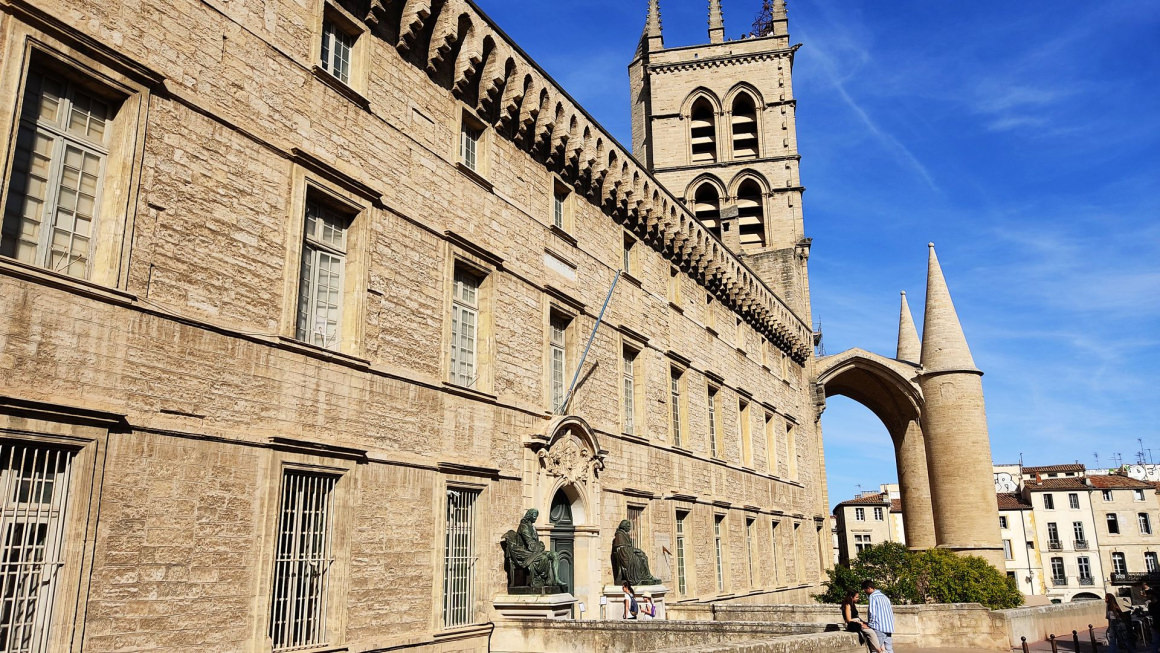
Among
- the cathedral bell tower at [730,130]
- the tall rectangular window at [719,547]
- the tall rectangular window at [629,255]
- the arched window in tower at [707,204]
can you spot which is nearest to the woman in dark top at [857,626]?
the tall rectangular window at [629,255]

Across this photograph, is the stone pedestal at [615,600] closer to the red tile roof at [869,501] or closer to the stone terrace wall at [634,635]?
the stone terrace wall at [634,635]

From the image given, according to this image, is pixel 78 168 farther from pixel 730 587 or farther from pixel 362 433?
pixel 730 587

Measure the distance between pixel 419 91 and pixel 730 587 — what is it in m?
14.7

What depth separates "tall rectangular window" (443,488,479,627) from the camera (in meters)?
11.0

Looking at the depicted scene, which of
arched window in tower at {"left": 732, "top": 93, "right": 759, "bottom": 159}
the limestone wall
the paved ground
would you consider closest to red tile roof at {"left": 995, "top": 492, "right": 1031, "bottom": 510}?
arched window in tower at {"left": 732, "top": 93, "right": 759, "bottom": 159}

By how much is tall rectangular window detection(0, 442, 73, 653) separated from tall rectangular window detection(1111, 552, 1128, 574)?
61760 mm

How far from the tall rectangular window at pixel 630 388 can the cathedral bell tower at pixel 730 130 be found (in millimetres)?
17769

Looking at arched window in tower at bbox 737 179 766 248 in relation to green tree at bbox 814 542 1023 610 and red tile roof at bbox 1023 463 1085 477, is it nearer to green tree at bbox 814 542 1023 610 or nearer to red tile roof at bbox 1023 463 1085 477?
green tree at bbox 814 542 1023 610

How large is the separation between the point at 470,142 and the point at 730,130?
25.6m

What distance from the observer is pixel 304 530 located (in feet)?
29.4

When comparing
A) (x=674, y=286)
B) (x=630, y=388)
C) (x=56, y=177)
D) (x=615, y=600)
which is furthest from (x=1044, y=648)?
(x=56, y=177)

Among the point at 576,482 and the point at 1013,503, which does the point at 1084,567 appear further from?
the point at 576,482

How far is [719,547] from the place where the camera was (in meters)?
20.9

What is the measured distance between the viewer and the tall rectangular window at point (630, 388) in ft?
56.0
